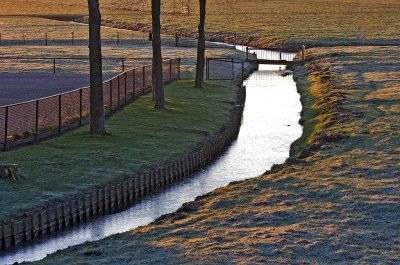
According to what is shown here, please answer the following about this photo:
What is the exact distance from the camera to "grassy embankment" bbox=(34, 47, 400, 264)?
83.9 ft

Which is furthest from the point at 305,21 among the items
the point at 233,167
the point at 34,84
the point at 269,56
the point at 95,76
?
the point at 233,167

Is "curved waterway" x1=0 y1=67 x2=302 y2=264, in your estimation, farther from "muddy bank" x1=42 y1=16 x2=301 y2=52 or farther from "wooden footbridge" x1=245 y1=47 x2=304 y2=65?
"muddy bank" x1=42 y1=16 x2=301 y2=52

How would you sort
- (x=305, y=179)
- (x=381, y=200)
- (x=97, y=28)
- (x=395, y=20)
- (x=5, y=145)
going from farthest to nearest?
(x=395, y=20) → (x=97, y=28) → (x=5, y=145) → (x=305, y=179) → (x=381, y=200)

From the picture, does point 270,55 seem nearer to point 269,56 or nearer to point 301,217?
point 269,56

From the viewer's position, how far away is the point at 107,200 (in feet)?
117

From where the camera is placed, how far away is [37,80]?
75188 mm

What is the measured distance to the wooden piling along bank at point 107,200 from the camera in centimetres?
3066

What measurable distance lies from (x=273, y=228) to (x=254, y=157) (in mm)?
18816

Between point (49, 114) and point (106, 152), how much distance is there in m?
5.14

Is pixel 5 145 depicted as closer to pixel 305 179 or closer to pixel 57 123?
pixel 57 123

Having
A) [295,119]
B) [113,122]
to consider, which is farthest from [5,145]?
[295,119]

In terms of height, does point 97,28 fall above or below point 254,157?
above

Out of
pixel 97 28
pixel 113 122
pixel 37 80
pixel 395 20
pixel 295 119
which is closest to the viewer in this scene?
pixel 97 28

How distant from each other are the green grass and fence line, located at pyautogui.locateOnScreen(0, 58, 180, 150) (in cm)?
96
